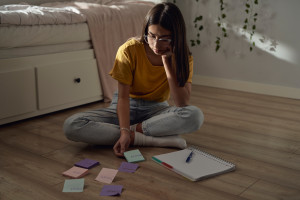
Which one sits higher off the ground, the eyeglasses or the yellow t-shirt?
the eyeglasses

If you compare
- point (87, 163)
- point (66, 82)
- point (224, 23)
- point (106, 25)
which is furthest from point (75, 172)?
point (224, 23)

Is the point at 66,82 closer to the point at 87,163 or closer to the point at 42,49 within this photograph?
the point at 42,49

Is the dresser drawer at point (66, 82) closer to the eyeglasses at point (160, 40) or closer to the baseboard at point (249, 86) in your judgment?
the eyeglasses at point (160, 40)

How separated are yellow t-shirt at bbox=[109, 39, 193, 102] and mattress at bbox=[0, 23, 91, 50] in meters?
0.60

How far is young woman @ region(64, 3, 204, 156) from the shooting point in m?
1.66

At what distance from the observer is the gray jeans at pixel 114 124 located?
167 centimetres

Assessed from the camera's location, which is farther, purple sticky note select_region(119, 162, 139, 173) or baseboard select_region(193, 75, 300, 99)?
baseboard select_region(193, 75, 300, 99)

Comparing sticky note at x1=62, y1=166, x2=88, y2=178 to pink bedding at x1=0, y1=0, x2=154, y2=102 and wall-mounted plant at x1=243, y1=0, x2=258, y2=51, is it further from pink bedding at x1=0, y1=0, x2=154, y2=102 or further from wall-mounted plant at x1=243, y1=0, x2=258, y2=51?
wall-mounted plant at x1=243, y1=0, x2=258, y2=51

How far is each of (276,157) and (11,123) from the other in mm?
1358

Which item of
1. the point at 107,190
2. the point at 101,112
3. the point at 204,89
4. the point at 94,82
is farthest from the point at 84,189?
the point at 204,89

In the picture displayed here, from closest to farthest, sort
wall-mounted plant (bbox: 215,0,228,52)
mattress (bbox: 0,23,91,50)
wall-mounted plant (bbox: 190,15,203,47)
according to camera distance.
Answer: mattress (bbox: 0,23,91,50), wall-mounted plant (bbox: 215,0,228,52), wall-mounted plant (bbox: 190,15,203,47)

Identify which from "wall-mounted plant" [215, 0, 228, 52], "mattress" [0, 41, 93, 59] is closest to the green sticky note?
"mattress" [0, 41, 93, 59]

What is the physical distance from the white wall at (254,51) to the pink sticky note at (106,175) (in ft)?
5.71

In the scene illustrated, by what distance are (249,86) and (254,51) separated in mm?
265
